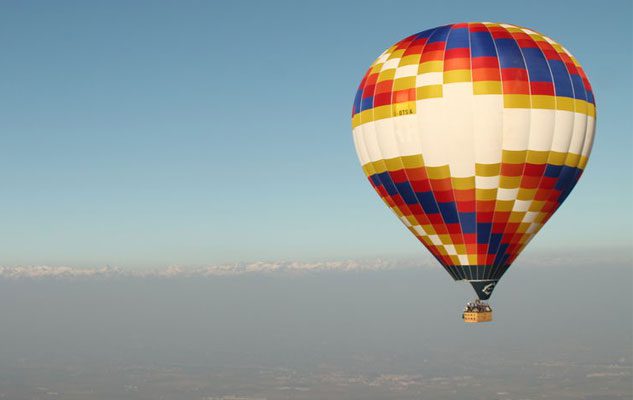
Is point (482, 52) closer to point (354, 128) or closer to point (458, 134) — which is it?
point (458, 134)

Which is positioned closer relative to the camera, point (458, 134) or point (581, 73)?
point (458, 134)

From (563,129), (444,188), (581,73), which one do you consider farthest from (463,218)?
(581,73)

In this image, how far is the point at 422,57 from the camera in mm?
41594

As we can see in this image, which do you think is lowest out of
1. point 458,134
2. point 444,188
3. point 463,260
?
point 463,260

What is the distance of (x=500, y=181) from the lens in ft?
134

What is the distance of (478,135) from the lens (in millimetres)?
39844

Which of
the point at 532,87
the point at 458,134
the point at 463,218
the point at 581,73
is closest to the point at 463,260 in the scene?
the point at 463,218

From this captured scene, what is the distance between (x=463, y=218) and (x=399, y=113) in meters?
6.67

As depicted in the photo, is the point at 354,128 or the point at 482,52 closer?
the point at 482,52

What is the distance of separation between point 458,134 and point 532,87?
15.3 feet

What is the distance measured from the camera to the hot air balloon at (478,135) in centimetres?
4003

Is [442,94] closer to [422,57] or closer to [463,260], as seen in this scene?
[422,57]

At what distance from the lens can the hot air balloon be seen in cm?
4003

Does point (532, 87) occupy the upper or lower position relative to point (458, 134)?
upper
